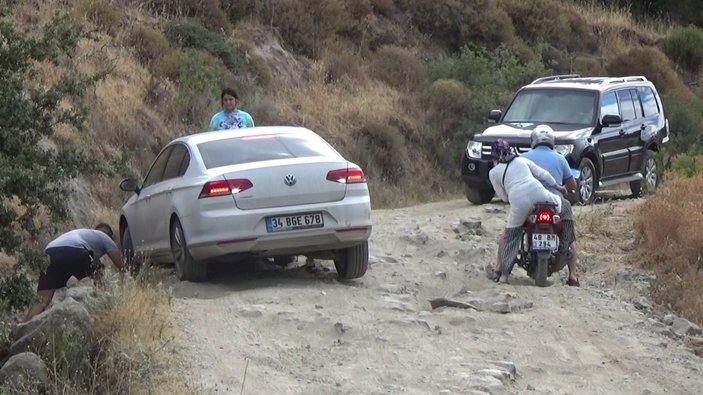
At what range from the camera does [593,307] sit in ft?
41.8

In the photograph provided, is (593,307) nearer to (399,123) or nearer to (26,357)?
(26,357)

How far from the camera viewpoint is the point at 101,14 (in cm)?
2770

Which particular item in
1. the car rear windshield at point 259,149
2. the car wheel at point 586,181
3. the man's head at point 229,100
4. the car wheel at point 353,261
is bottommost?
the car wheel at point 586,181

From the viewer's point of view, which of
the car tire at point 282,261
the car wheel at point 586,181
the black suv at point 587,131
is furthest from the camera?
the black suv at point 587,131

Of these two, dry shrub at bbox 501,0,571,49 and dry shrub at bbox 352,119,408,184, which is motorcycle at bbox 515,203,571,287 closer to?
dry shrub at bbox 352,119,408,184

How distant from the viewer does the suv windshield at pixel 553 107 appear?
20219 millimetres

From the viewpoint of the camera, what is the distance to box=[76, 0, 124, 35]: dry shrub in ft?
90.0

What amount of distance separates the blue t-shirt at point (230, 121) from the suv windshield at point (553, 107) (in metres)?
6.13

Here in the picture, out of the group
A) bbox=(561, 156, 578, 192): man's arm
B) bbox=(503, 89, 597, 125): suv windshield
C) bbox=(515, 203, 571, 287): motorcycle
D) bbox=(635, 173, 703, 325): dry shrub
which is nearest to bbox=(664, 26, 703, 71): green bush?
bbox=(503, 89, 597, 125): suv windshield

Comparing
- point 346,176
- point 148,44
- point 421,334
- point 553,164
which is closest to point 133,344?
point 421,334

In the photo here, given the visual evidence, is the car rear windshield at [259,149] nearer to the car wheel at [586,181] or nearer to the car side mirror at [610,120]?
the car wheel at [586,181]

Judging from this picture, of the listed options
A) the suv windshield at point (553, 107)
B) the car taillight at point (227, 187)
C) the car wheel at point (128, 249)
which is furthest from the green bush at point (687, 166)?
the car taillight at point (227, 187)

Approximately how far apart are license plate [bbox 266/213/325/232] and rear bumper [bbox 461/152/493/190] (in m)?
7.43

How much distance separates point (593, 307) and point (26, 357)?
5683 millimetres
